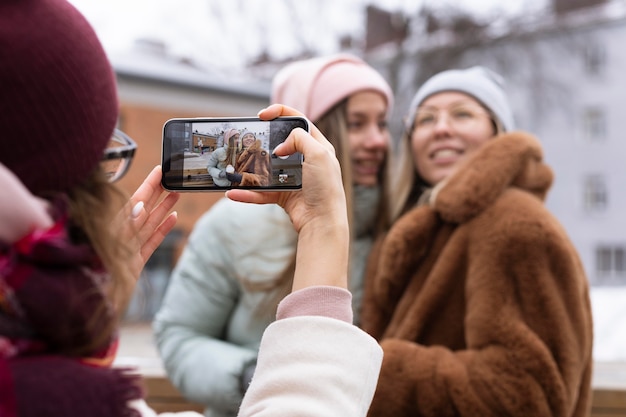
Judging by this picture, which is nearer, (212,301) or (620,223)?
(212,301)

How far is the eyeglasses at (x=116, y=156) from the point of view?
1.15 metres

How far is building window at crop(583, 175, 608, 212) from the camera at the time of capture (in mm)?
30359

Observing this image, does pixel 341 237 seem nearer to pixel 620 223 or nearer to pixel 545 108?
pixel 545 108

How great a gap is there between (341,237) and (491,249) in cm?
100

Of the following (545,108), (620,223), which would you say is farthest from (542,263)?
(620,223)

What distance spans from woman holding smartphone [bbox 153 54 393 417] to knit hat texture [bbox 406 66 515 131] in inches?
5.6

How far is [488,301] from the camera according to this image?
216 centimetres

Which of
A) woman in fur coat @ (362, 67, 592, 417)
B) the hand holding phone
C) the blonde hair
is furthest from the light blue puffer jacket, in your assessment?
the blonde hair

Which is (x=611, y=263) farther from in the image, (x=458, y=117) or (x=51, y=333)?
(x=51, y=333)

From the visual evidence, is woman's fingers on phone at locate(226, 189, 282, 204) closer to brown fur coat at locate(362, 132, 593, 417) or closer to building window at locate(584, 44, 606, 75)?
brown fur coat at locate(362, 132, 593, 417)

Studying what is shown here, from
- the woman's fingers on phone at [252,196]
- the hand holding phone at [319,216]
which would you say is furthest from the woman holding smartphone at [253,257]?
the hand holding phone at [319,216]

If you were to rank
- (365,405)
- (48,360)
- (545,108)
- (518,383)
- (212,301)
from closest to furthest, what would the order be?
1. (48,360)
2. (365,405)
3. (518,383)
4. (212,301)
5. (545,108)

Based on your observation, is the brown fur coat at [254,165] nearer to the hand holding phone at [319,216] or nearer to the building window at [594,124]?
the hand holding phone at [319,216]

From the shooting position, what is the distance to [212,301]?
108 inches
